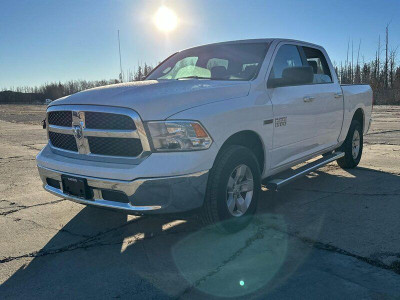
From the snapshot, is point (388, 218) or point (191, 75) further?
point (191, 75)

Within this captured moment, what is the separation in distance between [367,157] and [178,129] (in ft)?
18.2

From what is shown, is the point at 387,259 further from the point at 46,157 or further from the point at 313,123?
Answer: the point at 46,157

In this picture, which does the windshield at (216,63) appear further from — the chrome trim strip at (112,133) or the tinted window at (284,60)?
the chrome trim strip at (112,133)

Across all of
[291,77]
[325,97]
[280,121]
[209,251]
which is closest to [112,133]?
[209,251]

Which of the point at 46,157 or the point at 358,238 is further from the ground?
the point at 46,157

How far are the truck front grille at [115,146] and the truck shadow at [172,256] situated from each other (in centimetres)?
58

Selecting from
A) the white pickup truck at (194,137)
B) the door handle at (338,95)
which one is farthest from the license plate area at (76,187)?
the door handle at (338,95)

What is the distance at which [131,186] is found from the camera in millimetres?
2889

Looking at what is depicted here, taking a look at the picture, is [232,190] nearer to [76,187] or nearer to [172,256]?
[172,256]

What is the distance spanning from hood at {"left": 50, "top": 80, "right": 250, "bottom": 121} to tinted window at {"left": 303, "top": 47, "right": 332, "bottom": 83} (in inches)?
74.5

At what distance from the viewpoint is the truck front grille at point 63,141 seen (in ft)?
11.2

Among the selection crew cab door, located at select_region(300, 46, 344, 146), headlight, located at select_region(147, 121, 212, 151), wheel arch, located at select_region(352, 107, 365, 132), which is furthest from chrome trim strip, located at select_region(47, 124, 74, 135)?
wheel arch, located at select_region(352, 107, 365, 132)

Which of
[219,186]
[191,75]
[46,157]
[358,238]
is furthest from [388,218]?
[46,157]

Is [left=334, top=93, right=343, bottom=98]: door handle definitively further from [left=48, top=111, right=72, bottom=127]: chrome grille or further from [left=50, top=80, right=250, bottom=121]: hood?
[left=48, top=111, right=72, bottom=127]: chrome grille
